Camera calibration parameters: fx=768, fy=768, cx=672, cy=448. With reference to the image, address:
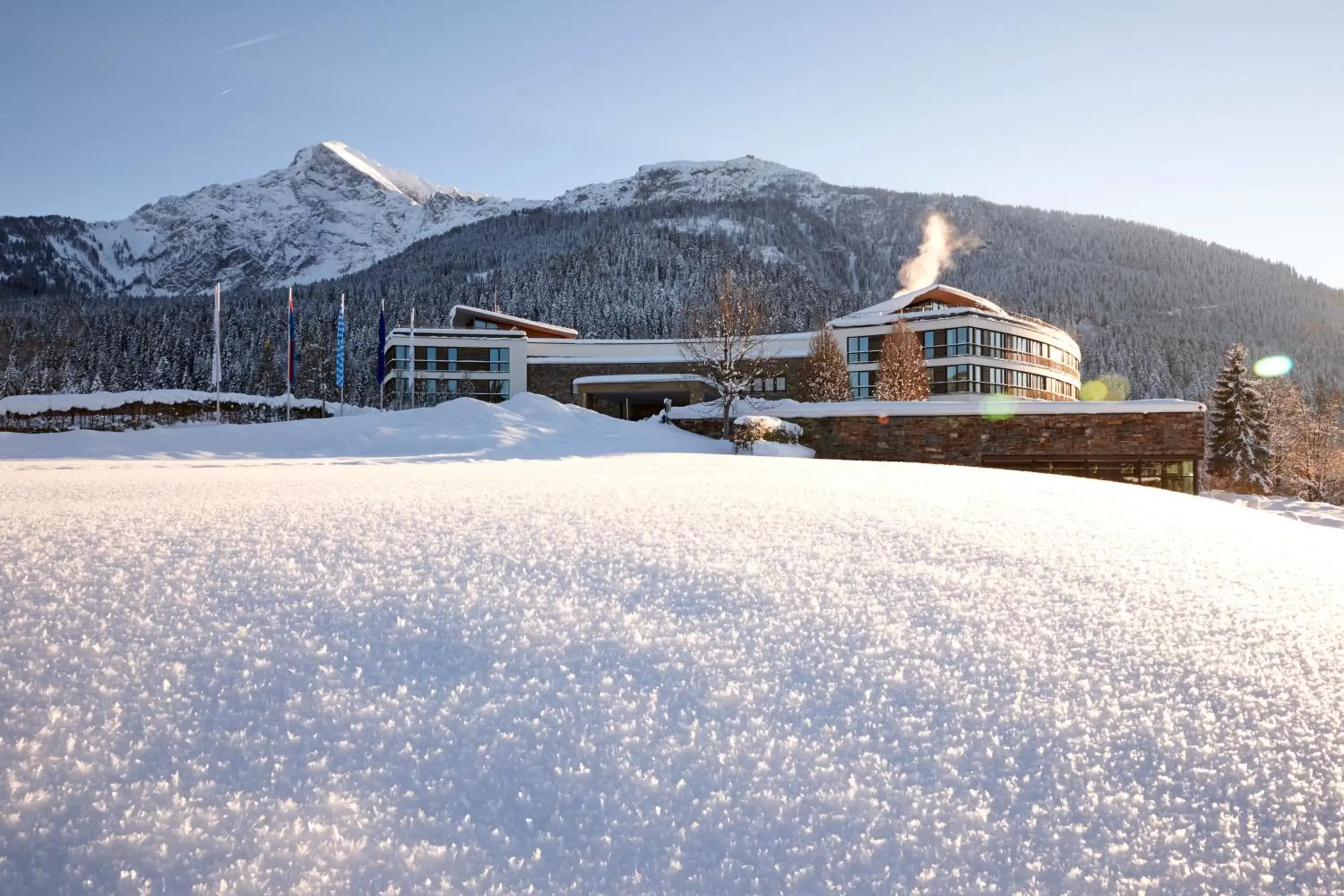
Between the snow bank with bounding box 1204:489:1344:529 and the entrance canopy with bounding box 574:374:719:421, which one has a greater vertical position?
the entrance canopy with bounding box 574:374:719:421

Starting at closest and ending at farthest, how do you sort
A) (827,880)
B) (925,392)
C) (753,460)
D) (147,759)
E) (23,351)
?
(827,880)
(147,759)
(753,460)
(925,392)
(23,351)

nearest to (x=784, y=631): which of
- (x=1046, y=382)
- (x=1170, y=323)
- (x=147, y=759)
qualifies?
(x=147, y=759)

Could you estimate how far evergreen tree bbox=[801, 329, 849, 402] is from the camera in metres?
44.6

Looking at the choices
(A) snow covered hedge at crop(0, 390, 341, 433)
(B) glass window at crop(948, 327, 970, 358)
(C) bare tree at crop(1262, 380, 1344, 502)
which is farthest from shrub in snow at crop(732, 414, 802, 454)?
(C) bare tree at crop(1262, 380, 1344, 502)

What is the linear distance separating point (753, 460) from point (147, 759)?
1250 cm

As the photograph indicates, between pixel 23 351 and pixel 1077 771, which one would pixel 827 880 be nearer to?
pixel 1077 771

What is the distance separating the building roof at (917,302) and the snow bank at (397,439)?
3099 centimetres

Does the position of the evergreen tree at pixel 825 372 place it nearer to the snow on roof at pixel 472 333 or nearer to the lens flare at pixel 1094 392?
the snow on roof at pixel 472 333

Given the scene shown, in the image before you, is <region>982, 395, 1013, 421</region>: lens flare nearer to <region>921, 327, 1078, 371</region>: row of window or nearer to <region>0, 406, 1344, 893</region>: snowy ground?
<region>0, 406, 1344, 893</region>: snowy ground

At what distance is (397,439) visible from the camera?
18.3 metres

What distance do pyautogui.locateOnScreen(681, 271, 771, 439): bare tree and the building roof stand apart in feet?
37.0

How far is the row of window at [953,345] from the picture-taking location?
50281 millimetres

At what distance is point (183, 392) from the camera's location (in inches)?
1367

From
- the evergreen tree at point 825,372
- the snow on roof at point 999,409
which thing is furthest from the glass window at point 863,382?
the snow on roof at point 999,409
